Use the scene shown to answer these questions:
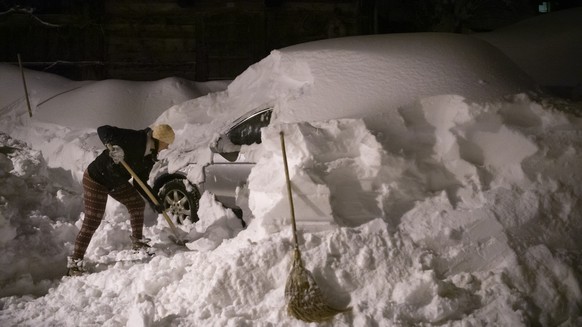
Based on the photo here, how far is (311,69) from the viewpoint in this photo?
5.34 metres

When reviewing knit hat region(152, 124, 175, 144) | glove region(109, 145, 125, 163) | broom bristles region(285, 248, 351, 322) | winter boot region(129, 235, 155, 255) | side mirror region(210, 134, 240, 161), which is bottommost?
winter boot region(129, 235, 155, 255)

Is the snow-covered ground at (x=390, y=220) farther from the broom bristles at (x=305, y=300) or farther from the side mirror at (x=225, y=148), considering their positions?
the side mirror at (x=225, y=148)

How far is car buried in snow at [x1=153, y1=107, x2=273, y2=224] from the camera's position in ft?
18.9

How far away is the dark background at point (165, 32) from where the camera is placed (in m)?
13.5

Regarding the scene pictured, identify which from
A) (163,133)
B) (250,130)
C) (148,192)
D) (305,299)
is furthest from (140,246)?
(305,299)

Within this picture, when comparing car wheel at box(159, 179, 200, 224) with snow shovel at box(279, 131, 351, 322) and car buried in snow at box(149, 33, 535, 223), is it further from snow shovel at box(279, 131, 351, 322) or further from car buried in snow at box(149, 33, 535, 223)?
snow shovel at box(279, 131, 351, 322)

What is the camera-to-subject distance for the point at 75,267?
504cm

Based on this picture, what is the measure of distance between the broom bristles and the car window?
2.29m

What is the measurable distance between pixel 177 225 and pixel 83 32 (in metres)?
9.33

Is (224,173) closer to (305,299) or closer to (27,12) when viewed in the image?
(305,299)

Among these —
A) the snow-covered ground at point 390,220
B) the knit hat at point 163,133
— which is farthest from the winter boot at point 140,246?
the knit hat at point 163,133

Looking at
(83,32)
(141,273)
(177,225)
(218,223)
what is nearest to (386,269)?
(141,273)

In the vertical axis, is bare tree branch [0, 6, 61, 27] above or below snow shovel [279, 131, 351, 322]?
above

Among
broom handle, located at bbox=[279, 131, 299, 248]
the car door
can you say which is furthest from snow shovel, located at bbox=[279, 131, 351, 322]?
the car door
